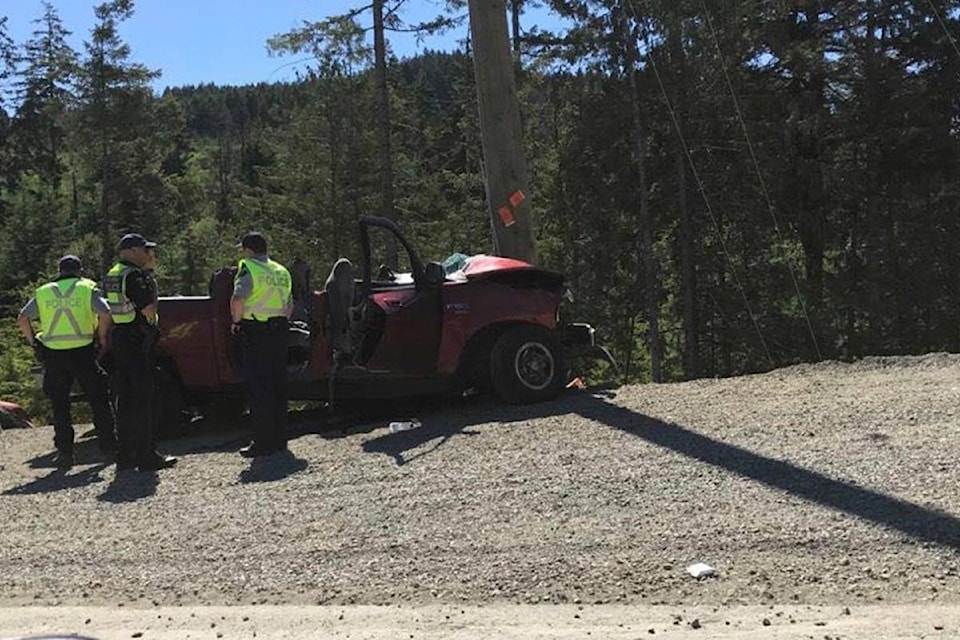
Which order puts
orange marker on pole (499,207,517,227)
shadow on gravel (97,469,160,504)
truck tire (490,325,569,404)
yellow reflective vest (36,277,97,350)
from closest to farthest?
shadow on gravel (97,469,160,504) → yellow reflective vest (36,277,97,350) → truck tire (490,325,569,404) → orange marker on pole (499,207,517,227)

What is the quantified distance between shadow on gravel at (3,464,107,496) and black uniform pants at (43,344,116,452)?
1.15 ft

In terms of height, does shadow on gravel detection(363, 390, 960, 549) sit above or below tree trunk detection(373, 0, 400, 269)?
below

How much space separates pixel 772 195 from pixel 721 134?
233cm

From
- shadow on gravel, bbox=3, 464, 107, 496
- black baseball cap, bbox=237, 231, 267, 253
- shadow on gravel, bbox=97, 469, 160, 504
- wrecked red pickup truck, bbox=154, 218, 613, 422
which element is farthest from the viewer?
wrecked red pickup truck, bbox=154, 218, 613, 422

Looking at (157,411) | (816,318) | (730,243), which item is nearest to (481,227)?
(730,243)

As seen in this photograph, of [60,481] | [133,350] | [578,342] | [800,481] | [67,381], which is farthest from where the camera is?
[578,342]

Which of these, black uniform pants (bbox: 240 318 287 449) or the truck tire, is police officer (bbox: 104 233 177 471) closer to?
black uniform pants (bbox: 240 318 287 449)

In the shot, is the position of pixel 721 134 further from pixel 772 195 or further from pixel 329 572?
pixel 329 572

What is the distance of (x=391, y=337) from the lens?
28.8ft

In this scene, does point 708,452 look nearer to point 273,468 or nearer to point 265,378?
point 273,468

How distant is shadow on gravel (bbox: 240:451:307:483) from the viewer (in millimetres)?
6852

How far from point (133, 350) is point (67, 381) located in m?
1.13

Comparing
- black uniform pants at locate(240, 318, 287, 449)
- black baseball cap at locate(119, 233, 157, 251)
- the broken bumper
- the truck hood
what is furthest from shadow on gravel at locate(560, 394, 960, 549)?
black baseball cap at locate(119, 233, 157, 251)

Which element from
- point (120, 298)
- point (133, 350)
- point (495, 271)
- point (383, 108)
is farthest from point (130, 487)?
point (383, 108)
